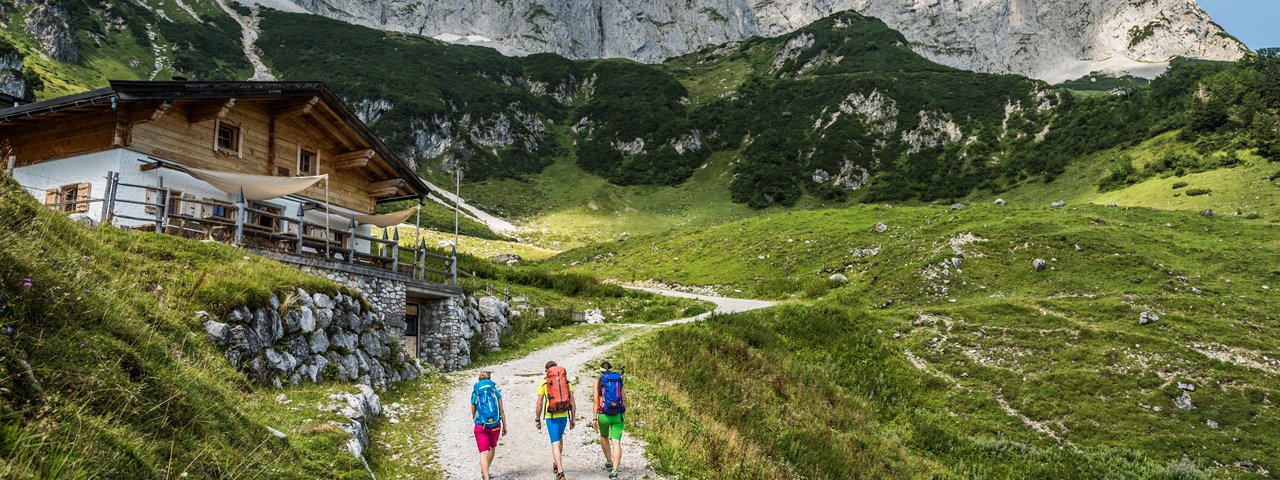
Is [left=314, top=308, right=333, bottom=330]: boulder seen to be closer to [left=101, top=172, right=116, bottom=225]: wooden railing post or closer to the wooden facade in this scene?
[left=101, top=172, right=116, bottom=225]: wooden railing post

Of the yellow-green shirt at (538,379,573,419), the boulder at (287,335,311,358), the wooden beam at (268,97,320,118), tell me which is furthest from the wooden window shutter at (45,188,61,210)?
the yellow-green shirt at (538,379,573,419)

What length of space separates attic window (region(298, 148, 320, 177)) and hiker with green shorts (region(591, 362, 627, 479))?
859 inches

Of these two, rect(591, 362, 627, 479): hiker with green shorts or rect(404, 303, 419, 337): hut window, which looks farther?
rect(404, 303, 419, 337): hut window

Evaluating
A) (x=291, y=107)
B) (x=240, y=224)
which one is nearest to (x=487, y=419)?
(x=240, y=224)

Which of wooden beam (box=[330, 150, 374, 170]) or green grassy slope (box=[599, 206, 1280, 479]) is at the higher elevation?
wooden beam (box=[330, 150, 374, 170])

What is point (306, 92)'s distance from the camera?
87.0 ft

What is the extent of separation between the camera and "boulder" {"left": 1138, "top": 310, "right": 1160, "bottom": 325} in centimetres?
2924

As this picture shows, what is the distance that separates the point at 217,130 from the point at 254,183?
311 centimetres

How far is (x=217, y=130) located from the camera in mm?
24656

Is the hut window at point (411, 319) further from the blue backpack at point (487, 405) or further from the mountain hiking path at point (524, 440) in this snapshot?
the blue backpack at point (487, 405)

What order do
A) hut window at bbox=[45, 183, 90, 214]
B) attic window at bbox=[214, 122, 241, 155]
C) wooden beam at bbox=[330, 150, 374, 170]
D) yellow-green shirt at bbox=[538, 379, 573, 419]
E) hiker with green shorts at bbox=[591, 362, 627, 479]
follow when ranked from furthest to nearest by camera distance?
wooden beam at bbox=[330, 150, 374, 170]
attic window at bbox=[214, 122, 241, 155]
hut window at bbox=[45, 183, 90, 214]
hiker with green shorts at bbox=[591, 362, 627, 479]
yellow-green shirt at bbox=[538, 379, 573, 419]

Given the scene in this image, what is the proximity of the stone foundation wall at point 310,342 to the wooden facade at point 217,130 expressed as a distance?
1102 centimetres

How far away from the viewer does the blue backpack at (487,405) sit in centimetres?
1151

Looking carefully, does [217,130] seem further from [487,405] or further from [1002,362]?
[1002,362]
